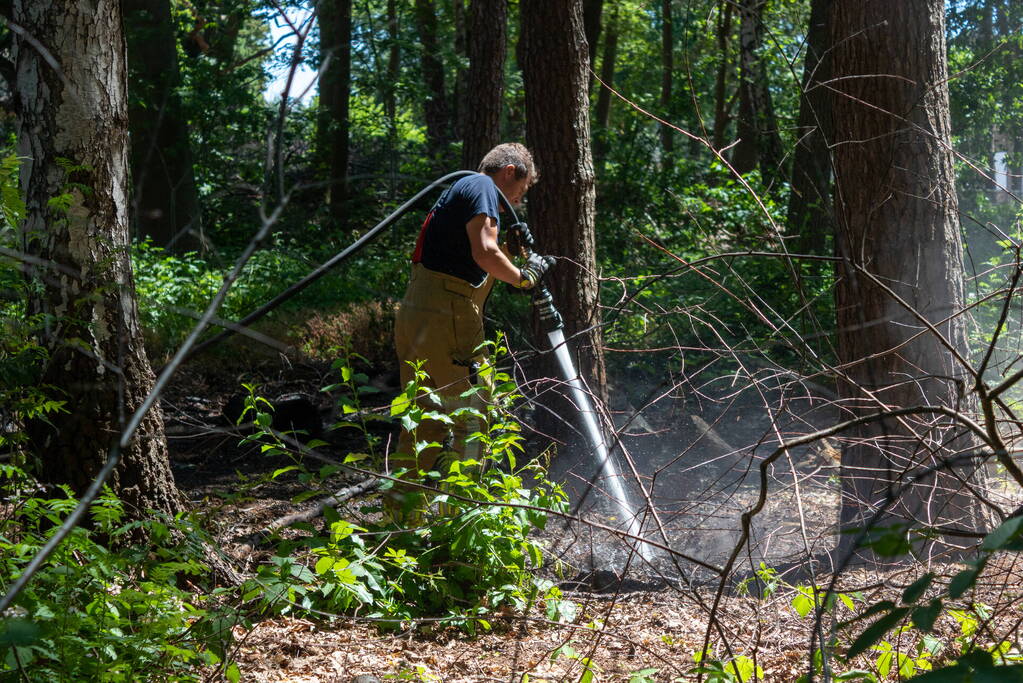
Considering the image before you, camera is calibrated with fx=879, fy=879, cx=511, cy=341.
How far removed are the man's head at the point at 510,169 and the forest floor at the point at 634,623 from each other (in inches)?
65.0

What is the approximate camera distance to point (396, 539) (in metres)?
3.78

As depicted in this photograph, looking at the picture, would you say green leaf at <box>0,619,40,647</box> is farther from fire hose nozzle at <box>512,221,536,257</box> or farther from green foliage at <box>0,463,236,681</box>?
fire hose nozzle at <box>512,221,536,257</box>

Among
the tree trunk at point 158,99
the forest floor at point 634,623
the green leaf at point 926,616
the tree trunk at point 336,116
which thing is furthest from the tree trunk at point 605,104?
the green leaf at point 926,616

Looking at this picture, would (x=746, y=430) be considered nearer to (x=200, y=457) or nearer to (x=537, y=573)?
(x=537, y=573)

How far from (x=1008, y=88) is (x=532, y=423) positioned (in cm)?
1161

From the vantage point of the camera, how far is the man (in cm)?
437

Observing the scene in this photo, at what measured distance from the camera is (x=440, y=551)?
3729 mm

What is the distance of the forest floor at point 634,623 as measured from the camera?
9.30 ft

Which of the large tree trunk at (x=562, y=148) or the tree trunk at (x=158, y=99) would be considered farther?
the tree trunk at (x=158, y=99)

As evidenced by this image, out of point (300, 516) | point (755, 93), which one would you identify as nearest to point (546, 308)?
point (300, 516)

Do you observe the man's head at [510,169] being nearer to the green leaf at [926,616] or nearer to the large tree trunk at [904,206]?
the large tree trunk at [904,206]

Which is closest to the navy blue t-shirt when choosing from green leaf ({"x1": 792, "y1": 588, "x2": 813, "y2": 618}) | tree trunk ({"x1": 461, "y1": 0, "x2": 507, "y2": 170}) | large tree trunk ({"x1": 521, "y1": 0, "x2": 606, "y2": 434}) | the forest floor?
the forest floor

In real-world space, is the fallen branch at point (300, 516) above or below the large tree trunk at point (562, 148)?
below

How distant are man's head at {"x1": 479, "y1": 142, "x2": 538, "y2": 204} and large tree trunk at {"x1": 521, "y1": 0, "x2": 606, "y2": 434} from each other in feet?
5.67
